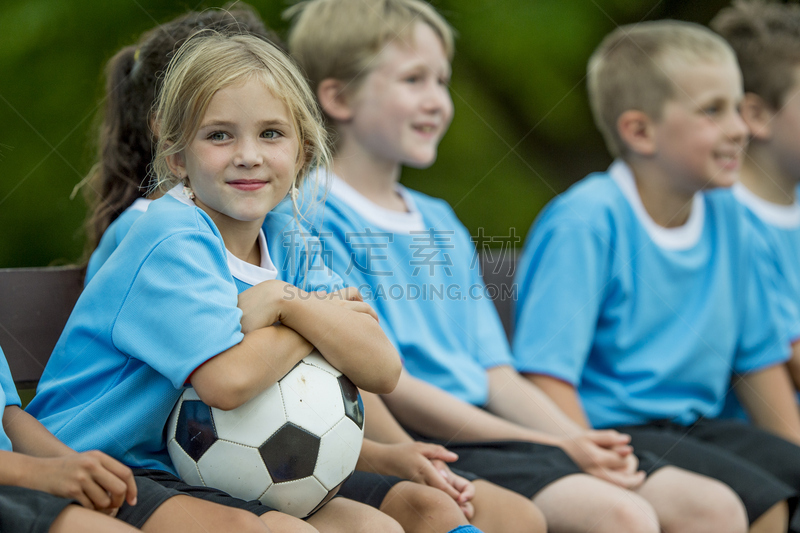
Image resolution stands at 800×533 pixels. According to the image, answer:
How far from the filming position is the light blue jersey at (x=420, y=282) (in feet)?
6.86

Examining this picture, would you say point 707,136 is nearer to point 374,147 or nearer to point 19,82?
point 374,147

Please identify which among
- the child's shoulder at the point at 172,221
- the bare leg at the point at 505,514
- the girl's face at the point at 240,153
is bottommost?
the bare leg at the point at 505,514

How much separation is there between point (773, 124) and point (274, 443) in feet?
8.54

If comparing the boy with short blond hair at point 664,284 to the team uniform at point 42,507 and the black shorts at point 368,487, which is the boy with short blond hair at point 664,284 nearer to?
the black shorts at point 368,487

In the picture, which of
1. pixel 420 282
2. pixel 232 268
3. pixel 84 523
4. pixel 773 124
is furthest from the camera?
pixel 773 124

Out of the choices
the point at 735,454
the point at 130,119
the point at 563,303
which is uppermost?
the point at 130,119

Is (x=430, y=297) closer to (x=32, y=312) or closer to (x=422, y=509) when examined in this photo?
(x=422, y=509)

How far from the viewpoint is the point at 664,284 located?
2516mm

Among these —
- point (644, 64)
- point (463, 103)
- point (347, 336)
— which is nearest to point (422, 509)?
point (347, 336)

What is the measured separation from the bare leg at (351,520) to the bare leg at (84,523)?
1.22ft

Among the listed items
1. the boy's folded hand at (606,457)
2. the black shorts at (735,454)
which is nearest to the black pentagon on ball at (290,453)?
the boy's folded hand at (606,457)

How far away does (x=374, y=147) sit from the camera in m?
2.31

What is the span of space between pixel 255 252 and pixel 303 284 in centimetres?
12

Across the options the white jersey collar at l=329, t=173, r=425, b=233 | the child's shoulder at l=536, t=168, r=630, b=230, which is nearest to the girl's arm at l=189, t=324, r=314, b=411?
the white jersey collar at l=329, t=173, r=425, b=233
